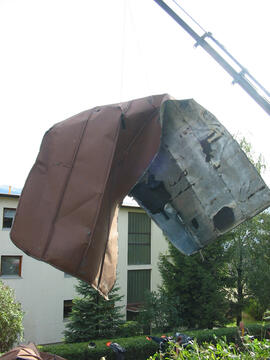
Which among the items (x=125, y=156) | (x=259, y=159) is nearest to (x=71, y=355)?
(x=125, y=156)

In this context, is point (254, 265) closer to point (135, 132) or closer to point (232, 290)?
point (232, 290)

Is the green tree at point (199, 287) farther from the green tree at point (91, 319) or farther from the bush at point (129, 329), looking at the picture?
the green tree at point (91, 319)

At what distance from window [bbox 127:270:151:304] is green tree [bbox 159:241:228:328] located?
4068mm

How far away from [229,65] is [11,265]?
14.5 metres

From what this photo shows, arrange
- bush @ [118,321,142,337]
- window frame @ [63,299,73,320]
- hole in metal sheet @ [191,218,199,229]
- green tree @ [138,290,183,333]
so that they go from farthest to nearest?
1. window frame @ [63,299,73,320]
2. green tree @ [138,290,183,333]
3. bush @ [118,321,142,337]
4. hole in metal sheet @ [191,218,199,229]

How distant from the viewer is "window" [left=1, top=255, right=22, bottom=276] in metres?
16.3

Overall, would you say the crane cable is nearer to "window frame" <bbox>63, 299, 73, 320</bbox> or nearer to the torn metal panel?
the torn metal panel

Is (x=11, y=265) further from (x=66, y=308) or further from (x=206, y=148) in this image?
(x=206, y=148)

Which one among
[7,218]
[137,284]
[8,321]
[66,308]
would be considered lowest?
[66,308]

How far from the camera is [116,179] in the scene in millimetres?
2615

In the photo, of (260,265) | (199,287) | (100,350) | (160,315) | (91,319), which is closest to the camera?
(100,350)

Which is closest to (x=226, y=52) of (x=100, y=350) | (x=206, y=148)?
(x=206, y=148)

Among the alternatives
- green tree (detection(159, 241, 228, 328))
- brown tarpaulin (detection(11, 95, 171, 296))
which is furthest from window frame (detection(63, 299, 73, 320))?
brown tarpaulin (detection(11, 95, 171, 296))

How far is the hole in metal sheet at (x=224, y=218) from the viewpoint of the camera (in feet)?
9.78
